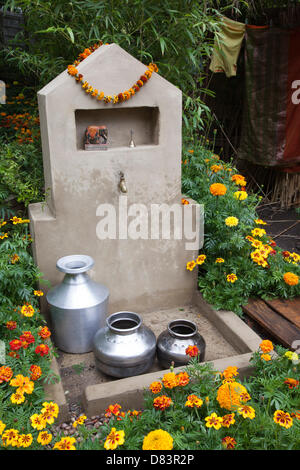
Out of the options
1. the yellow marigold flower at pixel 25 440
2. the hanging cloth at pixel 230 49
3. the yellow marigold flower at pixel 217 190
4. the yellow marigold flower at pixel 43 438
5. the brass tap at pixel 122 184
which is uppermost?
the hanging cloth at pixel 230 49

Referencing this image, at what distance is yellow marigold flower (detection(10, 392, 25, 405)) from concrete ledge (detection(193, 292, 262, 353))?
5.12ft

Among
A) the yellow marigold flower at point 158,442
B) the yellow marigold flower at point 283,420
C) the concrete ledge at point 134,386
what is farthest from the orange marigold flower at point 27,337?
the yellow marigold flower at point 283,420

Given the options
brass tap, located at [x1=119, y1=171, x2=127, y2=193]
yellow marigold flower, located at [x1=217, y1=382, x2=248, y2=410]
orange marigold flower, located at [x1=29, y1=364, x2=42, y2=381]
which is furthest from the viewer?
brass tap, located at [x1=119, y1=171, x2=127, y2=193]

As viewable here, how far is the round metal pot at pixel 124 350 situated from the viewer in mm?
2740

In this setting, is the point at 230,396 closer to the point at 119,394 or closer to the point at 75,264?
the point at 119,394

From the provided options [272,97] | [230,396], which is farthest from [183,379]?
[272,97]

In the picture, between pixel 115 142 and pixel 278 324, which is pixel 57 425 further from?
pixel 115 142

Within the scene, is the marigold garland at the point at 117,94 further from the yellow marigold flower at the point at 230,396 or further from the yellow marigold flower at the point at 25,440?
the yellow marigold flower at the point at 25,440

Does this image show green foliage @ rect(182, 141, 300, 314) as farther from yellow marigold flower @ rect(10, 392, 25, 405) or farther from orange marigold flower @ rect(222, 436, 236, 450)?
yellow marigold flower @ rect(10, 392, 25, 405)

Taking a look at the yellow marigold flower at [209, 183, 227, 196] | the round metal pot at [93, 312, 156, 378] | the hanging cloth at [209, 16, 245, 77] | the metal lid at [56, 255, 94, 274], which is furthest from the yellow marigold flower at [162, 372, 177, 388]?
the hanging cloth at [209, 16, 245, 77]

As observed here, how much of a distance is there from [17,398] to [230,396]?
106cm

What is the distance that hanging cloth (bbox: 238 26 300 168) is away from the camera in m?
5.73

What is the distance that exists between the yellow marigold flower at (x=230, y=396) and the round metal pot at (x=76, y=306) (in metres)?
1.26

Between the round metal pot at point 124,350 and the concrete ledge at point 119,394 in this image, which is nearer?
the concrete ledge at point 119,394
